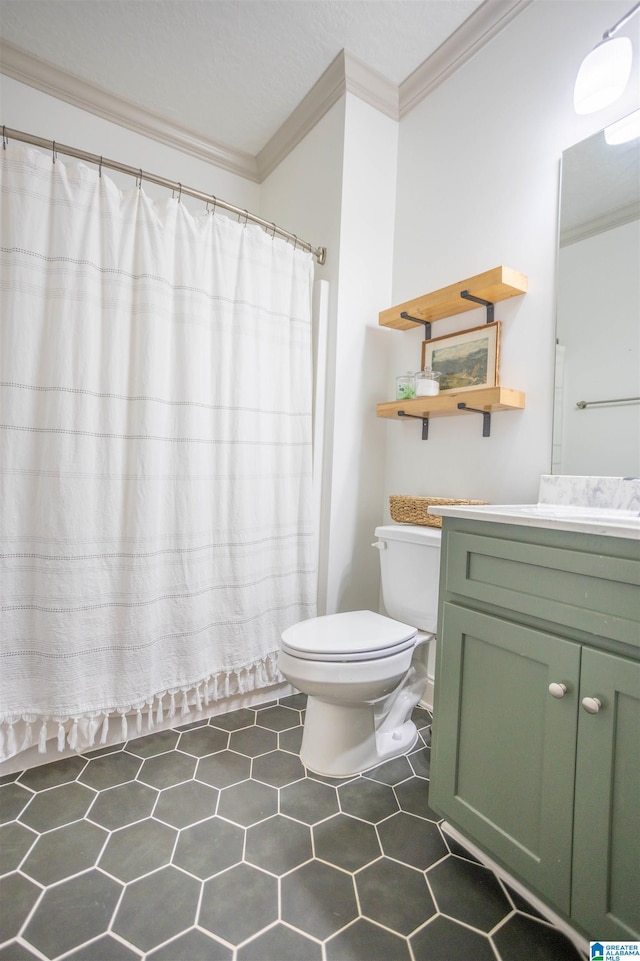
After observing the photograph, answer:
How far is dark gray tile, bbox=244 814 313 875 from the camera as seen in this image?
3.51ft

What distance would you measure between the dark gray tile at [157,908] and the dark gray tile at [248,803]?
7.9 inches

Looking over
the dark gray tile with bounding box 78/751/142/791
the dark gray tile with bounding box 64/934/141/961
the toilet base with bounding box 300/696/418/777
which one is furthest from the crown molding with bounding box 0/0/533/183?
the dark gray tile with bounding box 64/934/141/961

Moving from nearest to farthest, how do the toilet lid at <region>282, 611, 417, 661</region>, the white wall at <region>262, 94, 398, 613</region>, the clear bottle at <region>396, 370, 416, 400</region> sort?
the toilet lid at <region>282, 611, 417, 661</region>, the clear bottle at <region>396, 370, 416, 400</region>, the white wall at <region>262, 94, 398, 613</region>

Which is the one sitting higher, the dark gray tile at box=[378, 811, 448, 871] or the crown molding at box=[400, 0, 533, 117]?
the crown molding at box=[400, 0, 533, 117]

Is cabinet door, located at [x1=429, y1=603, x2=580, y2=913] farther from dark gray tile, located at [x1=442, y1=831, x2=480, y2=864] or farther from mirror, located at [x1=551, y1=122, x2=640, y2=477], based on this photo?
mirror, located at [x1=551, y1=122, x2=640, y2=477]

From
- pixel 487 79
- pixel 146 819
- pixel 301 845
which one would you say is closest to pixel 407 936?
pixel 301 845

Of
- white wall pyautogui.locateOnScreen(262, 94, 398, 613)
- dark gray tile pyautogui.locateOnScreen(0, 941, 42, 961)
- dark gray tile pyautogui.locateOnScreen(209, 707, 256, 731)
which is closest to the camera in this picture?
dark gray tile pyautogui.locateOnScreen(0, 941, 42, 961)

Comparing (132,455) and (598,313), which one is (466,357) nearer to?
(598,313)

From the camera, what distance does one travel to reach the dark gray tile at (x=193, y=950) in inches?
33.8

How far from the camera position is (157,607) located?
1.53 m

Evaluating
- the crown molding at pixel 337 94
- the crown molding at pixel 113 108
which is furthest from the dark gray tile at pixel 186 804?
the crown molding at pixel 113 108

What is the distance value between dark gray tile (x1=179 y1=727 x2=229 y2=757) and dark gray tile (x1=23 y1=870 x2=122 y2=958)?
48 centimetres

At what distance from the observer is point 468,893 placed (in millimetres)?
1006

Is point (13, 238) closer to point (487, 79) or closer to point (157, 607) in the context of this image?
point (157, 607)
